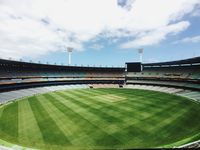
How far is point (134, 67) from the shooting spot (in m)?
81.5

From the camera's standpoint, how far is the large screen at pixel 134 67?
80812 millimetres

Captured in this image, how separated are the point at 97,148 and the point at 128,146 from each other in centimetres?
314

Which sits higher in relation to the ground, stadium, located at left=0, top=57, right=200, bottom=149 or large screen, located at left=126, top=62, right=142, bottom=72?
large screen, located at left=126, top=62, right=142, bottom=72

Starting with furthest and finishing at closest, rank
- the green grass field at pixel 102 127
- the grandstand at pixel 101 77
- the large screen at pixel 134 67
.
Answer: the large screen at pixel 134 67
the grandstand at pixel 101 77
the green grass field at pixel 102 127

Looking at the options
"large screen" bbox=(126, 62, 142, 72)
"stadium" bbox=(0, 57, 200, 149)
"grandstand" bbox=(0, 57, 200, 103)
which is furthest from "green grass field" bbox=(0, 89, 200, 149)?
"large screen" bbox=(126, 62, 142, 72)

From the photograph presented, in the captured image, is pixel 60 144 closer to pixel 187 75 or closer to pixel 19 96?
pixel 19 96

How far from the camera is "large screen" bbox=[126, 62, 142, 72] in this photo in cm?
8081

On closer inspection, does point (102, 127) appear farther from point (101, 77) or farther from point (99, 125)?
point (101, 77)

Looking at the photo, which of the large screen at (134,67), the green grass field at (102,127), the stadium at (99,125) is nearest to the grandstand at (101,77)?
the stadium at (99,125)

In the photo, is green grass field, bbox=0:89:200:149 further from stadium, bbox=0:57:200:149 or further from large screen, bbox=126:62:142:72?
large screen, bbox=126:62:142:72

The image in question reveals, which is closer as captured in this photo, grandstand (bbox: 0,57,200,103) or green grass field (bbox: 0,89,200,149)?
green grass field (bbox: 0,89,200,149)

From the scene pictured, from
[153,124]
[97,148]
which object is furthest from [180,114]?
[97,148]

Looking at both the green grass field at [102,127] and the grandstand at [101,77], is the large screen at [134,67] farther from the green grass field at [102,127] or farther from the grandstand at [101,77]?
the green grass field at [102,127]

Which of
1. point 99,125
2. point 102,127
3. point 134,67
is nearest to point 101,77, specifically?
point 134,67
